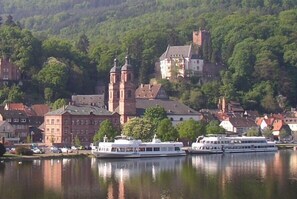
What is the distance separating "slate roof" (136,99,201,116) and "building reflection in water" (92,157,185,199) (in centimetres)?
3056

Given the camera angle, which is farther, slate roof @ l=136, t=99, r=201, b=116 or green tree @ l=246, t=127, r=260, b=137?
green tree @ l=246, t=127, r=260, b=137

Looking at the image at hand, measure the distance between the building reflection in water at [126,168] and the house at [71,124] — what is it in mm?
18278

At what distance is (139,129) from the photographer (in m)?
99.2

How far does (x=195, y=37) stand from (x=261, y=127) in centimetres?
4122

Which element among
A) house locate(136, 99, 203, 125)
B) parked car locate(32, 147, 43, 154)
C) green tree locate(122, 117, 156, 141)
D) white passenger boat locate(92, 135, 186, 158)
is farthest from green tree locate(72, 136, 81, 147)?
house locate(136, 99, 203, 125)

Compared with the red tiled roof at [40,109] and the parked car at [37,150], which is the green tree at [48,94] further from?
the parked car at [37,150]

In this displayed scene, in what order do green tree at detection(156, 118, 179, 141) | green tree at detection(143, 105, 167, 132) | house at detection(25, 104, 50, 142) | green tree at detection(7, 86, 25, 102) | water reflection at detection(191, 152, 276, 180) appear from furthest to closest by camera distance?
1. green tree at detection(7, 86, 25, 102)
2. house at detection(25, 104, 50, 142)
3. green tree at detection(143, 105, 167, 132)
4. green tree at detection(156, 118, 179, 141)
5. water reflection at detection(191, 152, 276, 180)

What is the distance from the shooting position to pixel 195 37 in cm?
16675

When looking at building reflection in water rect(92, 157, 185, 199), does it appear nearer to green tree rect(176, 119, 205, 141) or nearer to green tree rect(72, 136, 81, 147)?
green tree rect(72, 136, 81, 147)

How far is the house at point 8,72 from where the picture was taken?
12594 cm

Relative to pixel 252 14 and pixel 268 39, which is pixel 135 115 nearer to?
pixel 268 39

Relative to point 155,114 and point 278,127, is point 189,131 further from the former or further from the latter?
point 278,127

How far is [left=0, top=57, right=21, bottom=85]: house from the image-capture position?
12594 cm

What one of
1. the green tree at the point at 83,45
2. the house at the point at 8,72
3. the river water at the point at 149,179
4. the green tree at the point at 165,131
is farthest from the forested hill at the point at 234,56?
the river water at the point at 149,179
